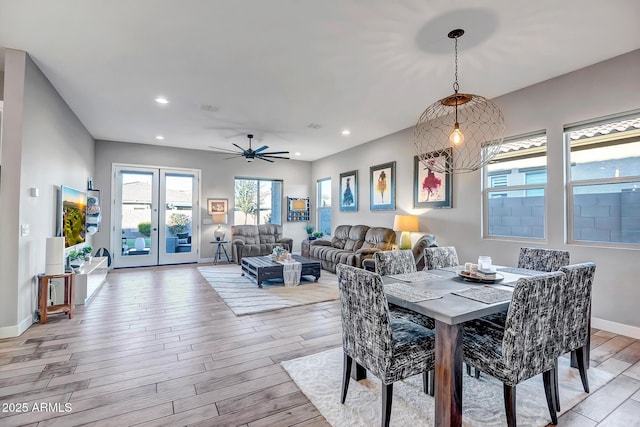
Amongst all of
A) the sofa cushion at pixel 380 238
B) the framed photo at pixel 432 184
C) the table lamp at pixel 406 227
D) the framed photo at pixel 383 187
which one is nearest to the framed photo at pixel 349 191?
the framed photo at pixel 383 187

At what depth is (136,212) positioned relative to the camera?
739 centimetres

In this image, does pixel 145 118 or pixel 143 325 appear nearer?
pixel 143 325

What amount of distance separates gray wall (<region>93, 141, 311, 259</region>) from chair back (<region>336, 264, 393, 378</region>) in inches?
272

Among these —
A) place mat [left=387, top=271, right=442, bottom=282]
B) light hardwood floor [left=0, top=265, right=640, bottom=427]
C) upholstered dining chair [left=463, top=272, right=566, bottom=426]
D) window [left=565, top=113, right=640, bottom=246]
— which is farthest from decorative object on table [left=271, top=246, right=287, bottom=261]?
window [left=565, top=113, right=640, bottom=246]

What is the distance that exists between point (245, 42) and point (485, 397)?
368cm

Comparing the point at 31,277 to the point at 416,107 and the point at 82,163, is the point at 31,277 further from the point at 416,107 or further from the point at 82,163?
the point at 416,107

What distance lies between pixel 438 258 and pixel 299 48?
263cm

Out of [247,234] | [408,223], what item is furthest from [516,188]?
[247,234]

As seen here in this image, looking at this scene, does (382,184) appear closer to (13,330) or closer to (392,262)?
(392,262)

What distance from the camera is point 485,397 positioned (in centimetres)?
214

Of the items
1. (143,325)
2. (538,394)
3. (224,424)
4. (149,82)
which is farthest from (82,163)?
(538,394)

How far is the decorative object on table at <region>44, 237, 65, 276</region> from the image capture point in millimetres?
3732

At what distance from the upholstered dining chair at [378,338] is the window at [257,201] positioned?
7.10m

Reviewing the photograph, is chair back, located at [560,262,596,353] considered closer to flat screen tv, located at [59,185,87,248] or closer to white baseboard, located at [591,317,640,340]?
white baseboard, located at [591,317,640,340]
